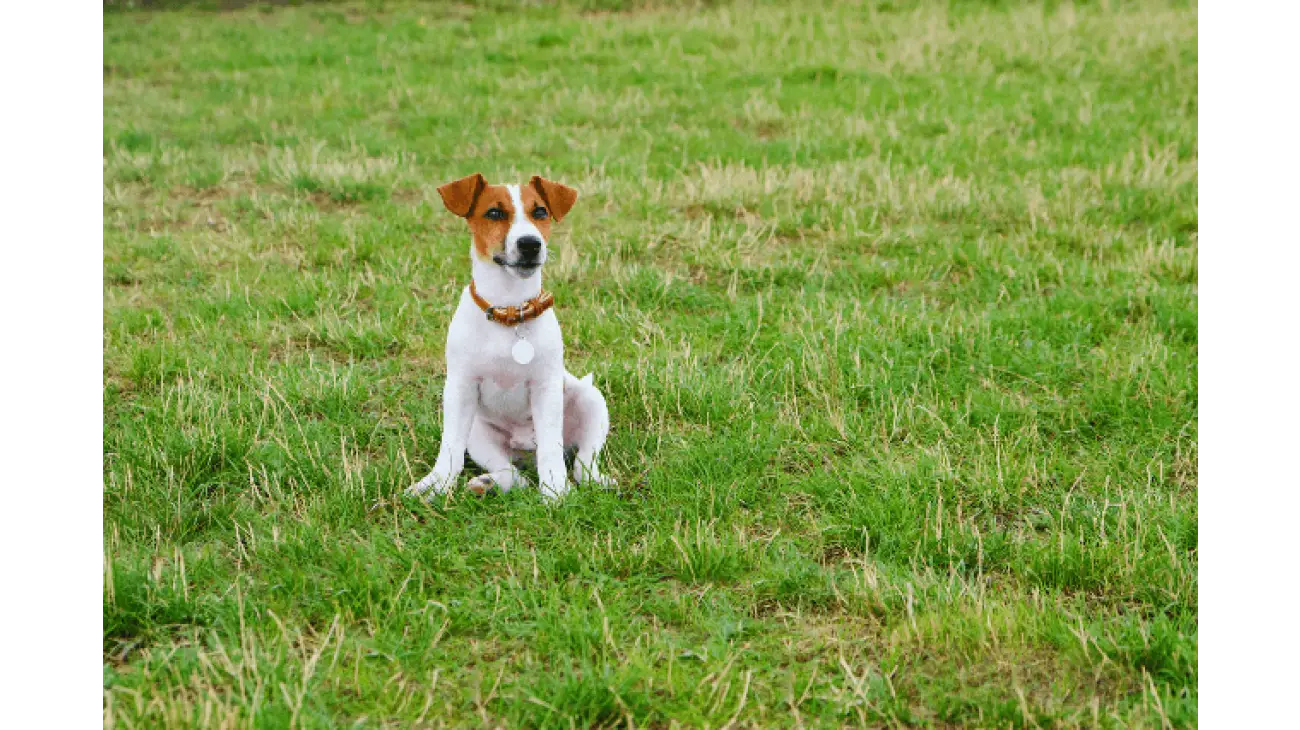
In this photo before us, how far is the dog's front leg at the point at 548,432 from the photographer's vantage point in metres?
5.07

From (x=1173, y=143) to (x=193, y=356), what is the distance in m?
9.91

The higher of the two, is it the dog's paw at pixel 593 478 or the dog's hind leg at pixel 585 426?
the dog's hind leg at pixel 585 426

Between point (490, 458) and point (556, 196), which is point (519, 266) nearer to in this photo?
point (556, 196)

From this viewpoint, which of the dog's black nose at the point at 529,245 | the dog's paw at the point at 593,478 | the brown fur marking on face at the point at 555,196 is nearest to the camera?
the dog's black nose at the point at 529,245

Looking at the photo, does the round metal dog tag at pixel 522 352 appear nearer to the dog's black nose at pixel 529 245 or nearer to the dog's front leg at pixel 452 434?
the dog's front leg at pixel 452 434

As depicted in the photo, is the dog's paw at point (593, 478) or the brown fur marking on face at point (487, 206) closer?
the brown fur marking on face at point (487, 206)

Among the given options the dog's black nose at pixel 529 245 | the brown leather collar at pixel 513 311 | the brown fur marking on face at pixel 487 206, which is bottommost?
the brown leather collar at pixel 513 311

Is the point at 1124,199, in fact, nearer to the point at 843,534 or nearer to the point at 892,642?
the point at 843,534

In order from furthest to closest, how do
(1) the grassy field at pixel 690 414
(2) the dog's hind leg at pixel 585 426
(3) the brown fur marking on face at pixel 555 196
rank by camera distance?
(2) the dog's hind leg at pixel 585 426 → (3) the brown fur marking on face at pixel 555 196 → (1) the grassy field at pixel 690 414

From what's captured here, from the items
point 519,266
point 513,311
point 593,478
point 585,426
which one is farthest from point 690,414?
point 519,266

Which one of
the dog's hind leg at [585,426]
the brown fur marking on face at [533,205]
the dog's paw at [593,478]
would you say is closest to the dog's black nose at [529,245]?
the brown fur marking on face at [533,205]

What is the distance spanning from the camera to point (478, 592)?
4.38 meters

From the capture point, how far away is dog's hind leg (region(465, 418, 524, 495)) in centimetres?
516

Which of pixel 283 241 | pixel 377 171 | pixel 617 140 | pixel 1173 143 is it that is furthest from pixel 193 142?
pixel 1173 143
